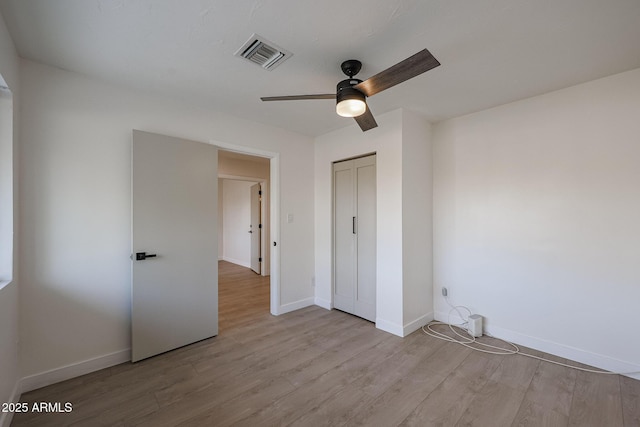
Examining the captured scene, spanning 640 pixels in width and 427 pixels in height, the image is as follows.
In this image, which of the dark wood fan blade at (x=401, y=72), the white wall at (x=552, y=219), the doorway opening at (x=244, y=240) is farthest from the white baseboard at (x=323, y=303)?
the dark wood fan blade at (x=401, y=72)

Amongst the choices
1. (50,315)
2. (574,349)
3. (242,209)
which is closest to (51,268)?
(50,315)

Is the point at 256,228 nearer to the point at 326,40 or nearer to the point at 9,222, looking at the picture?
the point at 9,222

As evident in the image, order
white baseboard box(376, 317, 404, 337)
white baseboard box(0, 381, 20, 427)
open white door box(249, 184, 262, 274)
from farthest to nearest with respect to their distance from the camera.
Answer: open white door box(249, 184, 262, 274) → white baseboard box(376, 317, 404, 337) → white baseboard box(0, 381, 20, 427)

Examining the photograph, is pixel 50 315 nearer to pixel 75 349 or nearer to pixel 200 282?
pixel 75 349

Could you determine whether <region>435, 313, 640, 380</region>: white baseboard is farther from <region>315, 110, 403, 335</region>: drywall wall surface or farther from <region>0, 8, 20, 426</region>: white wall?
<region>0, 8, 20, 426</region>: white wall

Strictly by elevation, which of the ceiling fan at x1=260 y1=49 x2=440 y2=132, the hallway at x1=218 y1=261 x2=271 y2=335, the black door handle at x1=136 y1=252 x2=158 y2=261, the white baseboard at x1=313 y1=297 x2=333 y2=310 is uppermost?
the ceiling fan at x1=260 y1=49 x2=440 y2=132

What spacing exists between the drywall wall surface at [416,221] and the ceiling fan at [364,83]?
99 centimetres

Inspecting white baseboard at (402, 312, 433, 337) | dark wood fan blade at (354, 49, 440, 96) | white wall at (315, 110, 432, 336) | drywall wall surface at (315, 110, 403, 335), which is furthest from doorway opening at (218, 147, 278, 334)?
dark wood fan blade at (354, 49, 440, 96)

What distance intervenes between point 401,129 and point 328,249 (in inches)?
71.7

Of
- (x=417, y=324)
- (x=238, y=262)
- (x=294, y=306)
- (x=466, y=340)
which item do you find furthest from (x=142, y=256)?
(x=238, y=262)

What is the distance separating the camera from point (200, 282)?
2.77 meters

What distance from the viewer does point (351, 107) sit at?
1851 mm

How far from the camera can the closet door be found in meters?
3.26

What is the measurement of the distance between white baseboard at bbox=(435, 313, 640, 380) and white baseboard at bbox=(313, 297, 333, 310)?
6.09 feet
